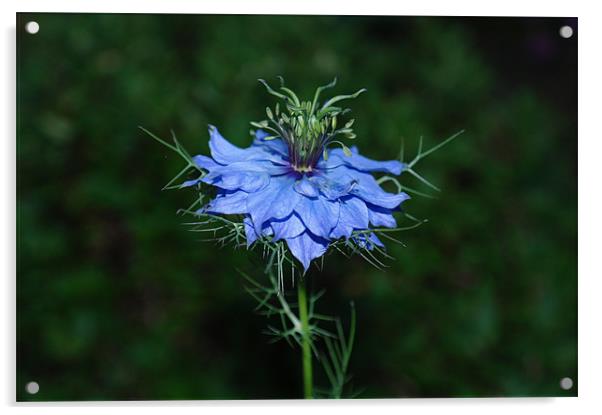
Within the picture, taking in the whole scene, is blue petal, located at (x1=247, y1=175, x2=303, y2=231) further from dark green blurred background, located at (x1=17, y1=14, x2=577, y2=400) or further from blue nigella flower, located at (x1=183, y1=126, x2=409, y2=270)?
dark green blurred background, located at (x1=17, y1=14, x2=577, y2=400)

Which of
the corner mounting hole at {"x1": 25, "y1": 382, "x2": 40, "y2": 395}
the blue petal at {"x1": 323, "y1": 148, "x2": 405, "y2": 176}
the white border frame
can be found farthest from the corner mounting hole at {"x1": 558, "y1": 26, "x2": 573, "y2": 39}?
the corner mounting hole at {"x1": 25, "y1": 382, "x2": 40, "y2": 395}

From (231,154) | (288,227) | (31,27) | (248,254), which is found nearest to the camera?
(288,227)

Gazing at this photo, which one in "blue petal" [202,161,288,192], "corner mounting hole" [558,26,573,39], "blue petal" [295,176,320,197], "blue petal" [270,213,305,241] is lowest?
"blue petal" [270,213,305,241]

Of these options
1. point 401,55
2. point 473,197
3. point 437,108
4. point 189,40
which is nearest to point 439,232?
point 473,197

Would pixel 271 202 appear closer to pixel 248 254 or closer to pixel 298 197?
pixel 298 197

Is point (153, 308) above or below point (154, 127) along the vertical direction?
below

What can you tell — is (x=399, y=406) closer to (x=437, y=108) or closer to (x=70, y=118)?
(x=437, y=108)

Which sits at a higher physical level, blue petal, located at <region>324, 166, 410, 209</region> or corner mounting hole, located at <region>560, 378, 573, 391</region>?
blue petal, located at <region>324, 166, 410, 209</region>
